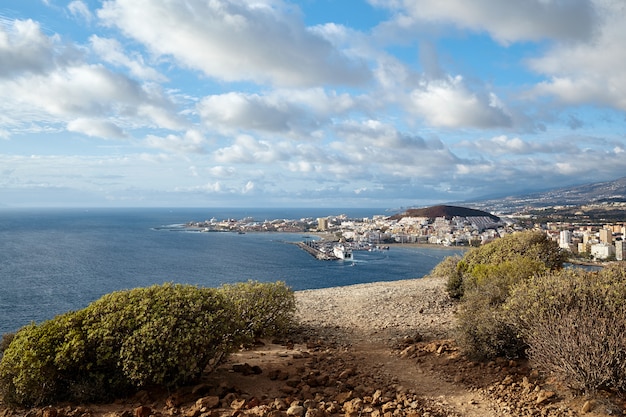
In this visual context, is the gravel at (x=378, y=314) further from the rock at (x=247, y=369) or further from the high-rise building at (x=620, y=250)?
the high-rise building at (x=620, y=250)

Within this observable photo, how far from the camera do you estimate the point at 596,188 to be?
531ft

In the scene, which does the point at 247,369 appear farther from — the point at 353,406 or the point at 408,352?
the point at 408,352

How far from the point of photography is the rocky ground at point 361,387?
6.25 meters

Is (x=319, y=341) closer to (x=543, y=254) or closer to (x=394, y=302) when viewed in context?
(x=394, y=302)

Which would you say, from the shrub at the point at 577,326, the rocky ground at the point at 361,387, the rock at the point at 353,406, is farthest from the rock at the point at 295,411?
the shrub at the point at 577,326

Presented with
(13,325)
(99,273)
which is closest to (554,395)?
(13,325)

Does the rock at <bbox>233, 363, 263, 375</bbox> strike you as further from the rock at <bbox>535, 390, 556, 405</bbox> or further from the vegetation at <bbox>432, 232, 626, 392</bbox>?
the rock at <bbox>535, 390, 556, 405</bbox>

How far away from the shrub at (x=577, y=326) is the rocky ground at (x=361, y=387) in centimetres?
36

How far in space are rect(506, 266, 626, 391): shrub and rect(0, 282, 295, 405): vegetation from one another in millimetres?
5237

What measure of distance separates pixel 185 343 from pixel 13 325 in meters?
24.3

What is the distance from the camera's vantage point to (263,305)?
1060 centimetres

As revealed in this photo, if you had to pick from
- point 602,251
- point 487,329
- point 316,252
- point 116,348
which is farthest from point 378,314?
point 316,252

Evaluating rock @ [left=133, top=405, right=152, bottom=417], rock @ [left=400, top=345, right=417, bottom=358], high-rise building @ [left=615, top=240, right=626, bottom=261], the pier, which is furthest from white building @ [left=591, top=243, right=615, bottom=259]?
rock @ [left=133, top=405, right=152, bottom=417]

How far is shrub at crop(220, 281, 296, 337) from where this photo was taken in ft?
32.6
